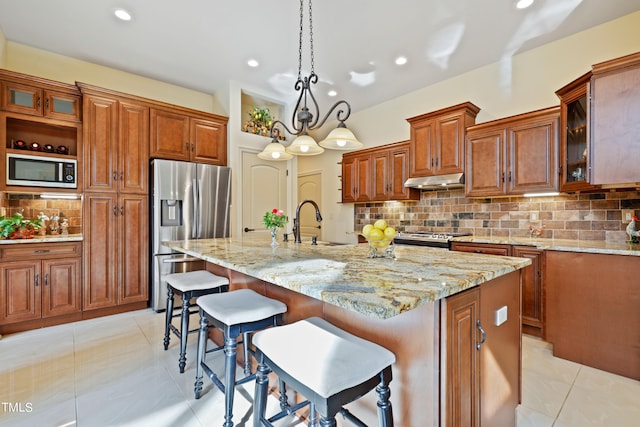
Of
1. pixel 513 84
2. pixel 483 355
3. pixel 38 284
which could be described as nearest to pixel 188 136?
pixel 38 284

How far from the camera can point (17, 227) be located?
2.88m

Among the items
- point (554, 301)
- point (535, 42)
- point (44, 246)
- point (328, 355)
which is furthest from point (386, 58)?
point (44, 246)

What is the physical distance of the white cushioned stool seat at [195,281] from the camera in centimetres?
207

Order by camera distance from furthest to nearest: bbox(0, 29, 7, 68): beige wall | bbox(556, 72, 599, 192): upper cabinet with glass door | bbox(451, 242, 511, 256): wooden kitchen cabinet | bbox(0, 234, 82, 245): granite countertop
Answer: bbox(0, 29, 7, 68): beige wall → bbox(451, 242, 511, 256): wooden kitchen cabinet → bbox(0, 234, 82, 245): granite countertop → bbox(556, 72, 599, 192): upper cabinet with glass door

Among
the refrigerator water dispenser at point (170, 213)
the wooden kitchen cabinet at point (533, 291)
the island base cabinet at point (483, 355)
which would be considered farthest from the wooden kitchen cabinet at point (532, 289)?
the refrigerator water dispenser at point (170, 213)

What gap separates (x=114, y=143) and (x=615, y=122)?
4.68 m

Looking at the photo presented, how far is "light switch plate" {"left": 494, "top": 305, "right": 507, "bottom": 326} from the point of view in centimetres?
136

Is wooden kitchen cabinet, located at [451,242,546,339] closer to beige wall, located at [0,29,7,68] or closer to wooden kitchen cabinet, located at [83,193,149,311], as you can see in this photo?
wooden kitchen cabinet, located at [83,193,149,311]

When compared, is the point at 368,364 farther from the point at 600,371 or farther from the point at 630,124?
the point at 630,124

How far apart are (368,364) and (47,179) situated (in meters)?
3.74

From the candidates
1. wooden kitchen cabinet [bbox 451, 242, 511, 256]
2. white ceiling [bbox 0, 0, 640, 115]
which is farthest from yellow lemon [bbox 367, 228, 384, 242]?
white ceiling [bbox 0, 0, 640, 115]

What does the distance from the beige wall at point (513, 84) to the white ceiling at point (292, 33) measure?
0.41 feet

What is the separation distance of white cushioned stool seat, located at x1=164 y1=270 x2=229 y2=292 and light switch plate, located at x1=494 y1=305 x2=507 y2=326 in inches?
67.7

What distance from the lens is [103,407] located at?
1731 millimetres
